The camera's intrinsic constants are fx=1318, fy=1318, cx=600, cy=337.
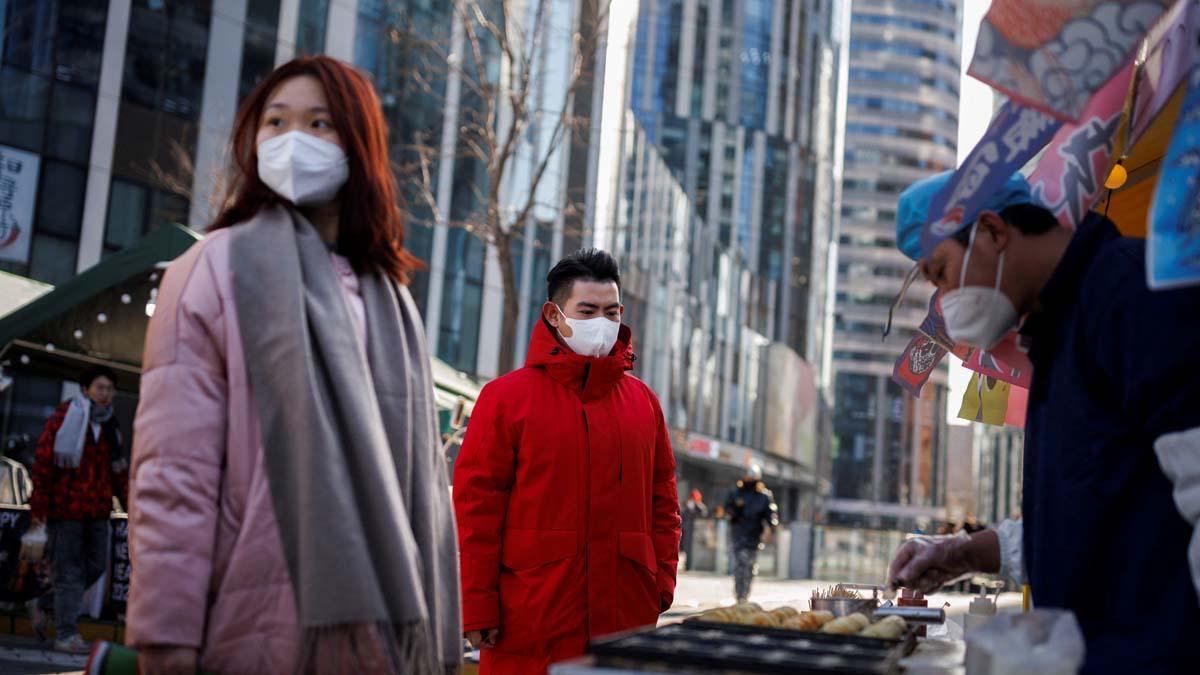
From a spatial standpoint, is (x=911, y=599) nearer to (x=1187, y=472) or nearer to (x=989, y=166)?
(x=989, y=166)

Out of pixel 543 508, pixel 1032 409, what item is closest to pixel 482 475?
pixel 543 508

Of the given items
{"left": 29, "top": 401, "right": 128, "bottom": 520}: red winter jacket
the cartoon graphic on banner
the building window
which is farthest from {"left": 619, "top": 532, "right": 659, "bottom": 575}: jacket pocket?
the building window

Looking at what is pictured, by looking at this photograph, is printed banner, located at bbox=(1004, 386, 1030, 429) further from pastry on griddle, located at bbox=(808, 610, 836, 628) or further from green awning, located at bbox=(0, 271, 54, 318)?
green awning, located at bbox=(0, 271, 54, 318)

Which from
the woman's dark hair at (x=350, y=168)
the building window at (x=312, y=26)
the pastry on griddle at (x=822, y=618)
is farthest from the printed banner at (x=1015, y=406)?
the building window at (x=312, y=26)

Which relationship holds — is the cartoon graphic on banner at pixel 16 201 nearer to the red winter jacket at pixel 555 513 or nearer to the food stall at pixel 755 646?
the red winter jacket at pixel 555 513

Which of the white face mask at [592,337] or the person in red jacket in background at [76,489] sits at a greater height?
the white face mask at [592,337]

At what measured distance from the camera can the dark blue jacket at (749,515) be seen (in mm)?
19156

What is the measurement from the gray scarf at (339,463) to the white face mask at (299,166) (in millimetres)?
54

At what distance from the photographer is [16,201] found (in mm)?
22891

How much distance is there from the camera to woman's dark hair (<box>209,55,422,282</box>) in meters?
2.90

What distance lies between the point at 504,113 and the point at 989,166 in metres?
33.7

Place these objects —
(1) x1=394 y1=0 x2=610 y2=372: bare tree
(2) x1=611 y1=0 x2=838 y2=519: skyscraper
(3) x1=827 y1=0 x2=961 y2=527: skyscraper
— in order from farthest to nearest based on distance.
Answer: (3) x1=827 y1=0 x2=961 y2=527: skyscraper < (2) x1=611 y1=0 x2=838 y2=519: skyscraper < (1) x1=394 y1=0 x2=610 y2=372: bare tree

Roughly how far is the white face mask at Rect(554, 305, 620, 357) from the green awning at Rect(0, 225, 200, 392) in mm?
6861

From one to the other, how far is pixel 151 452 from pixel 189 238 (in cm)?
901
